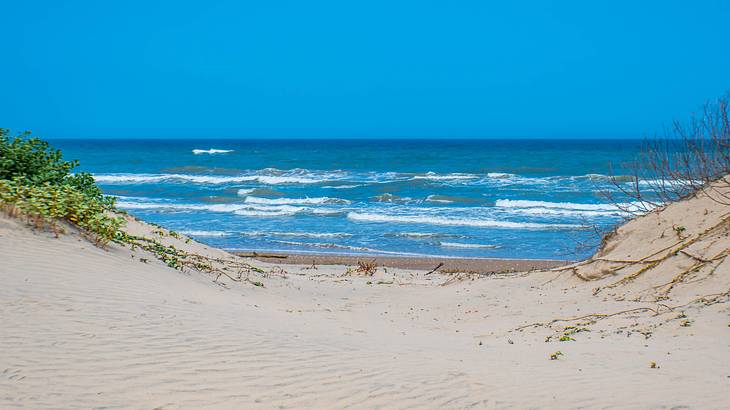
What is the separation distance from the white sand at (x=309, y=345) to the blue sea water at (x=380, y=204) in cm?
297

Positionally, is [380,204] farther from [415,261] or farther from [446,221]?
[415,261]

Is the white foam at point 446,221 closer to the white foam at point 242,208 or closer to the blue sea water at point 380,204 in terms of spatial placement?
the blue sea water at point 380,204

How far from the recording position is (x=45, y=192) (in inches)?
397

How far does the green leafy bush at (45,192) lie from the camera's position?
990 cm

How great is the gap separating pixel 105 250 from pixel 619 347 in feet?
23.0

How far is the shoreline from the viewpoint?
15578mm

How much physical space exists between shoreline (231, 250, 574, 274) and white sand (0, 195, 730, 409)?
4953mm

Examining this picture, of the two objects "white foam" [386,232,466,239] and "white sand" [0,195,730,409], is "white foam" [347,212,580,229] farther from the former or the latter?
"white sand" [0,195,730,409]

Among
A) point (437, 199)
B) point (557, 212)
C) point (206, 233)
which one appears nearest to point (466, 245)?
point (206, 233)

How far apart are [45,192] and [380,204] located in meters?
22.3

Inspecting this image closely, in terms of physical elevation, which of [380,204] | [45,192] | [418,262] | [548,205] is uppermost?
[45,192]

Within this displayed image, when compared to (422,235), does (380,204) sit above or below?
above

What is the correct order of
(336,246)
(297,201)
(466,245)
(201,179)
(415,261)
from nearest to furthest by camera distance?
(415,261), (336,246), (466,245), (297,201), (201,179)

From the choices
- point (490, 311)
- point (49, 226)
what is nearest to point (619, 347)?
point (490, 311)
